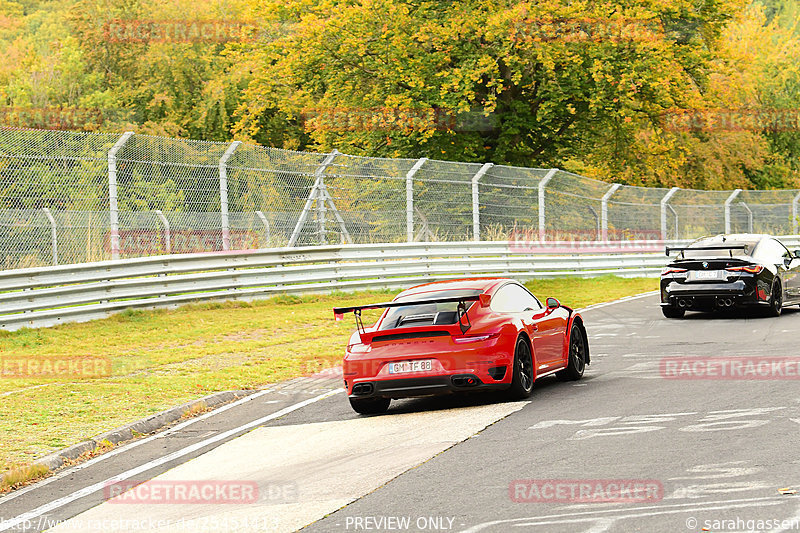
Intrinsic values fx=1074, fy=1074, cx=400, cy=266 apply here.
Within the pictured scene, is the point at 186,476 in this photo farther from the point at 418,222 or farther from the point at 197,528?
the point at 418,222

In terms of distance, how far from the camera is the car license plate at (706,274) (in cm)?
1773

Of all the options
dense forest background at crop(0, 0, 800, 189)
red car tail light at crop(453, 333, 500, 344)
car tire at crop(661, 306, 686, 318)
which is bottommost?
car tire at crop(661, 306, 686, 318)

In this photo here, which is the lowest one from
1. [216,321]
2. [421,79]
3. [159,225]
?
[216,321]

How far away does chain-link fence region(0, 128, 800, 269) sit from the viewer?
663 inches

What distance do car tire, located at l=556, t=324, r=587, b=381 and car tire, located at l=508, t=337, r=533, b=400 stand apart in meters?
1.16

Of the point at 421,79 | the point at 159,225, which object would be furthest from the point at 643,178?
the point at 159,225

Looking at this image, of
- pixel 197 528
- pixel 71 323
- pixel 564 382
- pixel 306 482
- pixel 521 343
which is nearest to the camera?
pixel 197 528

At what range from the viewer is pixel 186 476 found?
7723 mm

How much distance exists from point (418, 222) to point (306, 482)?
17.9 m

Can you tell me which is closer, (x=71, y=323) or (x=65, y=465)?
(x=65, y=465)

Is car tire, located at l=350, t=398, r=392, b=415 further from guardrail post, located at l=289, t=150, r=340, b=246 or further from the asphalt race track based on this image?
guardrail post, located at l=289, t=150, r=340, b=246

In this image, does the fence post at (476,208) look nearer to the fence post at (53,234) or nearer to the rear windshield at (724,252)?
the rear windshield at (724,252)

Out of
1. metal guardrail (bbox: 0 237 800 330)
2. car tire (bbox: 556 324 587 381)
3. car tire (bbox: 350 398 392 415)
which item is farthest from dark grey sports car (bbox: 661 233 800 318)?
car tire (bbox: 350 398 392 415)

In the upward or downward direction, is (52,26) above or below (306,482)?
above
